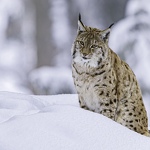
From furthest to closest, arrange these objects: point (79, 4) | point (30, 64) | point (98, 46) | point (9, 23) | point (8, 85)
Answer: point (9, 23), point (30, 64), point (79, 4), point (8, 85), point (98, 46)

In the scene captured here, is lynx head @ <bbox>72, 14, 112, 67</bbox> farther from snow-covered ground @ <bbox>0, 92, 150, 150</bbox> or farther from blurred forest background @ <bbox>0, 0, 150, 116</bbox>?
blurred forest background @ <bbox>0, 0, 150, 116</bbox>

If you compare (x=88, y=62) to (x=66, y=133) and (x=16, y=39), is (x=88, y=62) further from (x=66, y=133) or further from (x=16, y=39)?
(x=16, y=39)

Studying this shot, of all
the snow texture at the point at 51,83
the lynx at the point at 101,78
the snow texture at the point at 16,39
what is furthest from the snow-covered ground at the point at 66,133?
the snow texture at the point at 16,39

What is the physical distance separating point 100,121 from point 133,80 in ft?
6.72

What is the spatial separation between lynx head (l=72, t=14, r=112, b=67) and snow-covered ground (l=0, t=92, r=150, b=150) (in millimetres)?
1655

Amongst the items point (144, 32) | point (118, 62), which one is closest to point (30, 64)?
point (144, 32)

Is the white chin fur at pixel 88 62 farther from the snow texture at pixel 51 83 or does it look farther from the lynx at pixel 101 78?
the snow texture at pixel 51 83

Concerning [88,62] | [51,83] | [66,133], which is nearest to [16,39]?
[51,83]

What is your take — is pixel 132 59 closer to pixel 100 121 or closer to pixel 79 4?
pixel 100 121

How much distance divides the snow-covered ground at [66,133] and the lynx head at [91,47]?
1.65 meters

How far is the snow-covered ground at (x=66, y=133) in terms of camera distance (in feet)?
15.1

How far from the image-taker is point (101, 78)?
671 cm

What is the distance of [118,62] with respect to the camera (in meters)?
6.91

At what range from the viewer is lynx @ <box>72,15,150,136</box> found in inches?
Result: 264
